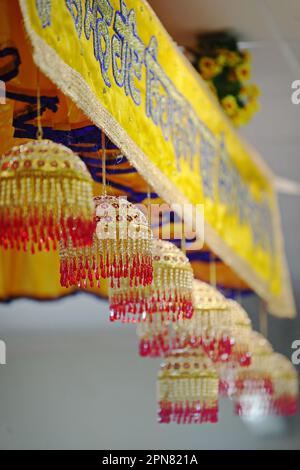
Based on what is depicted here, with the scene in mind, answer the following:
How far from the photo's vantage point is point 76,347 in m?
7.12

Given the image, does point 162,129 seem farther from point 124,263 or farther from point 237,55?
point 237,55

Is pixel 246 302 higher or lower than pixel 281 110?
lower

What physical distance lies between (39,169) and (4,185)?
102 mm

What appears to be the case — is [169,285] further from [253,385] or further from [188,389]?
[253,385]

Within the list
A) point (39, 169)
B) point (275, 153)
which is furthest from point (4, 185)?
point (275, 153)

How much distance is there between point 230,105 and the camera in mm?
6676

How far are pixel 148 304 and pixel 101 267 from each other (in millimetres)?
624

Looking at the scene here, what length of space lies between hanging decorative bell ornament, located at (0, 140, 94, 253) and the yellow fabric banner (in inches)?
8.7

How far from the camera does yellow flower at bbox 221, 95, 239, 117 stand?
6.64 meters

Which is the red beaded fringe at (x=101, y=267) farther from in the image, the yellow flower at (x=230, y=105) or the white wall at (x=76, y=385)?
the yellow flower at (x=230, y=105)

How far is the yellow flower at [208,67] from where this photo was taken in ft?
21.3

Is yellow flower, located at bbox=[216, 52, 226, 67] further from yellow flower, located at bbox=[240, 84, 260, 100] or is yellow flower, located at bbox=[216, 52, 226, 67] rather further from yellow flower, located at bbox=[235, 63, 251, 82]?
yellow flower, located at bbox=[240, 84, 260, 100]

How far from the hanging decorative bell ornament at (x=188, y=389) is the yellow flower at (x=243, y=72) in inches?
86.8

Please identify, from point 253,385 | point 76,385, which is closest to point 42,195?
point 253,385
